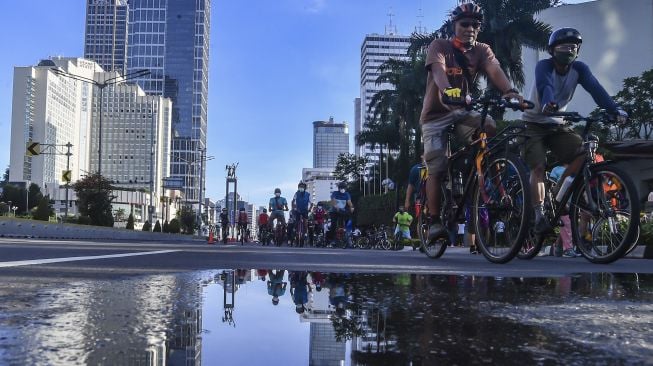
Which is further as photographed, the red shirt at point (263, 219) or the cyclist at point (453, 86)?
the red shirt at point (263, 219)

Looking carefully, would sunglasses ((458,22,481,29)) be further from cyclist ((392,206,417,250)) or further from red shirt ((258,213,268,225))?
red shirt ((258,213,268,225))

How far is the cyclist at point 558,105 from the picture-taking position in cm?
526

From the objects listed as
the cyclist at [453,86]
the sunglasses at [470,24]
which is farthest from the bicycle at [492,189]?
the sunglasses at [470,24]

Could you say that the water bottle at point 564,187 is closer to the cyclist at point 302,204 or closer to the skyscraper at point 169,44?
the cyclist at point 302,204

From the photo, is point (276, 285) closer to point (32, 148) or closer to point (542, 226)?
point (542, 226)

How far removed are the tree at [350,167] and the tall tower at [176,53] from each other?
265ft

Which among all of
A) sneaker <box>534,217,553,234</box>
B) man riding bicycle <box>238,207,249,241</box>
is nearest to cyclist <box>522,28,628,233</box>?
sneaker <box>534,217,553,234</box>

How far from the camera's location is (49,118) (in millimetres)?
91500

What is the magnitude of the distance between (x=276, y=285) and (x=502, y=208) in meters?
2.55

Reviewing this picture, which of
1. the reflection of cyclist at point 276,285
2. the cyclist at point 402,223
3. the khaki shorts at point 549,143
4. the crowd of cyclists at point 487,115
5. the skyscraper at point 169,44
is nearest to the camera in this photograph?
the reflection of cyclist at point 276,285

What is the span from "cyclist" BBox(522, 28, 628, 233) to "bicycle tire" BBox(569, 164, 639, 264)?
8.9 inches

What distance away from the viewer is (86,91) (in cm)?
11325

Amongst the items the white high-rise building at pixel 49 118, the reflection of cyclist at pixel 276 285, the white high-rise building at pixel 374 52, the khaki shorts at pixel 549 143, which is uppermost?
the white high-rise building at pixel 374 52

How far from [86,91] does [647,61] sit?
9213 centimetres
